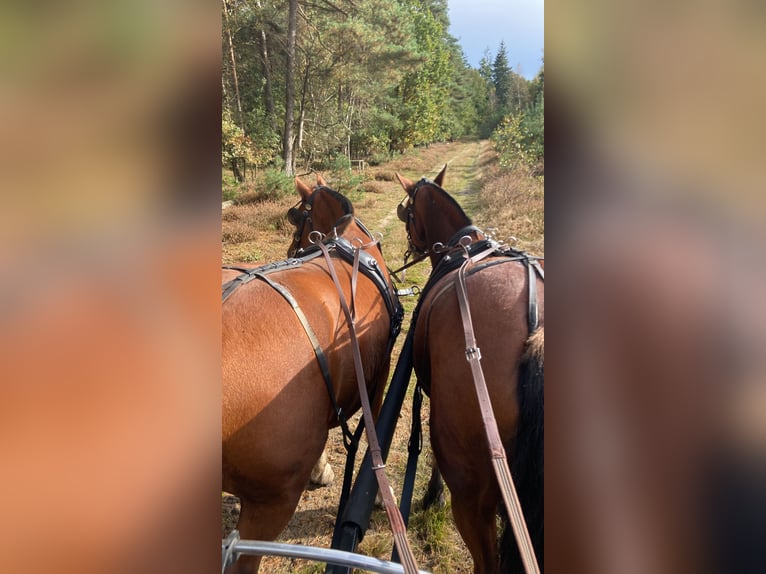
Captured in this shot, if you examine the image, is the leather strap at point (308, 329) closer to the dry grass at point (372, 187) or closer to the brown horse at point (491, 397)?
the brown horse at point (491, 397)

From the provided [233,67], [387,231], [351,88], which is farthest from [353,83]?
[387,231]

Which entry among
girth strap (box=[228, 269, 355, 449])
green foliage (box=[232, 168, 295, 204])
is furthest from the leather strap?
green foliage (box=[232, 168, 295, 204])

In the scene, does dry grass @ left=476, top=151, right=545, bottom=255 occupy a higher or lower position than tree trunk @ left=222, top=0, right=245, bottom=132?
lower

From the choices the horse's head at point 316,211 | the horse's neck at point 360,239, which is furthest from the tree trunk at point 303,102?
the horse's head at point 316,211

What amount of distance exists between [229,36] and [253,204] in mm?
410

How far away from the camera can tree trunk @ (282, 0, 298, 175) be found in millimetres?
858

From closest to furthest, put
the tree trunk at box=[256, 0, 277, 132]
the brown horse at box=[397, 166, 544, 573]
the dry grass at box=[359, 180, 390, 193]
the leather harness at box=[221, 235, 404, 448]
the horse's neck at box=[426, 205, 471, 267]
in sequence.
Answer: the tree trunk at box=[256, 0, 277, 132], the brown horse at box=[397, 166, 544, 573], the leather harness at box=[221, 235, 404, 448], the dry grass at box=[359, 180, 390, 193], the horse's neck at box=[426, 205, 471, 267]

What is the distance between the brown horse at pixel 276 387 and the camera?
116 centimetres

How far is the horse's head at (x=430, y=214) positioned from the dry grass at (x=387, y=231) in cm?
6

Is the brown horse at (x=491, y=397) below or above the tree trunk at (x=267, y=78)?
below

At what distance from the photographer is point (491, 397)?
125 cm

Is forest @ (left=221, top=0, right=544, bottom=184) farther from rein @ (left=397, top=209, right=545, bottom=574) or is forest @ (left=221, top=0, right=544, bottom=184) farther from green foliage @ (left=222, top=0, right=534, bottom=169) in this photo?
rein @ (left=397, top=209, right=545, bottom=574)
